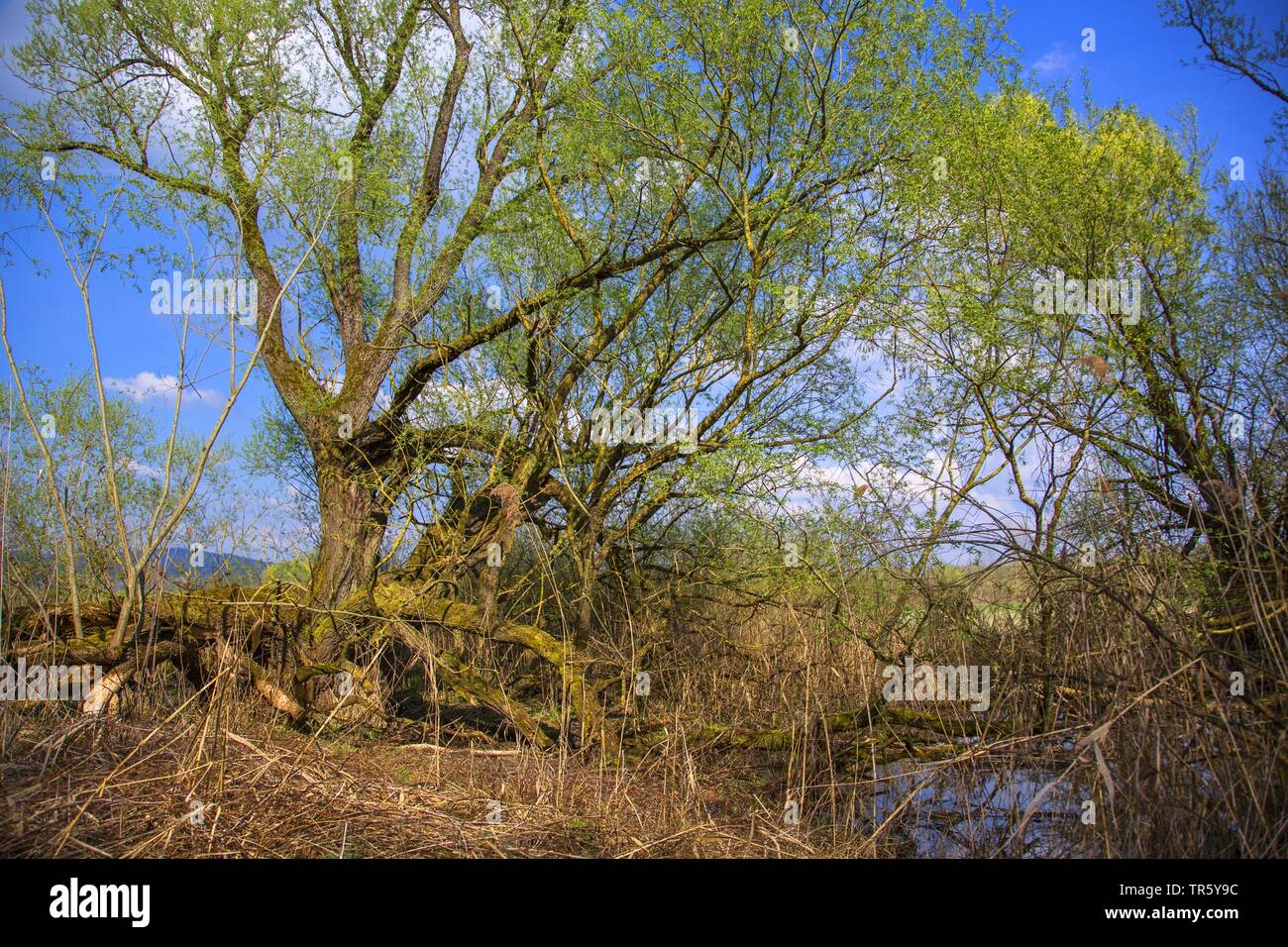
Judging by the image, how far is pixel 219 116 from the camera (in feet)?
38.3

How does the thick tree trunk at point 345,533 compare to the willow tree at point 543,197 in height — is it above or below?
below

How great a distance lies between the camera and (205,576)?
→ 27.3 feet

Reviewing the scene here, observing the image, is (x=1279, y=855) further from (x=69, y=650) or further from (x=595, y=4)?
(x=595, y=4)

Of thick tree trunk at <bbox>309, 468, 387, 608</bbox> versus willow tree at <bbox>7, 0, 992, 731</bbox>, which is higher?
willow tree at <bbox>7, 0, 992, 731</bbox>

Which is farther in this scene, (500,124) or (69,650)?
(500,124)

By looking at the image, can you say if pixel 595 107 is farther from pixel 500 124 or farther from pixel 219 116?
pixel 219 116

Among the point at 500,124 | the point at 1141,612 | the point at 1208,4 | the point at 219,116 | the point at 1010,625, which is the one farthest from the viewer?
the point at 500,124

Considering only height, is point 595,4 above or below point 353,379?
above

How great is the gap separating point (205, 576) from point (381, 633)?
182cm

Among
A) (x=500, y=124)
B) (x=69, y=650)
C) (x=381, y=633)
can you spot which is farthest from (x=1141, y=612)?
(x=500, y=124)

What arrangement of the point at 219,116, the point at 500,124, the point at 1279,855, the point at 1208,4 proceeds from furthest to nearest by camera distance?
the point at 500,124
the point at 219,116
the point at 1208,4
the point at 1279,855
